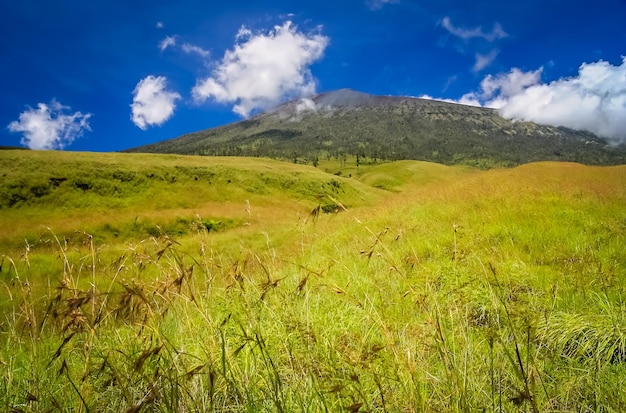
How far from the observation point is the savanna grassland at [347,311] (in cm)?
245

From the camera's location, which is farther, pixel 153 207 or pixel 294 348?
pixel 153 207

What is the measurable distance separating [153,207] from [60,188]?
855cm

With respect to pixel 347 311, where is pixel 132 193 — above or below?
above

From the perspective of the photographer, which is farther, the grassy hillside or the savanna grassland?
the grassy hillside

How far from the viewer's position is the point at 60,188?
1282 inches

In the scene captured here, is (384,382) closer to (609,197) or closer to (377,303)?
(377,303)

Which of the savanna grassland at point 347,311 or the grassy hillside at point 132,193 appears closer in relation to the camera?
the savanna grassland at point 347,311

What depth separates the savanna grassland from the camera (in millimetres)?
2445

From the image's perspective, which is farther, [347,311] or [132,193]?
[132,193]

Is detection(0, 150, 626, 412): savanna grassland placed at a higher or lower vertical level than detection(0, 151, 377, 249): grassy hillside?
lower

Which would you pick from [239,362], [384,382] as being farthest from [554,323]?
[239,362]

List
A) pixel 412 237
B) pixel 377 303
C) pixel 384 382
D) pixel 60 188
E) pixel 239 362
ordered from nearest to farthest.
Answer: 1. pixel 384 382
2. pixel 239 362
3. pixel 377 303
4. pixel 412 237
5. pixel 60 188

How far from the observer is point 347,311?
15.4ft

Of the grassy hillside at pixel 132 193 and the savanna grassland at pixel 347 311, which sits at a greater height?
the grassy hillside at pixel 132 193
